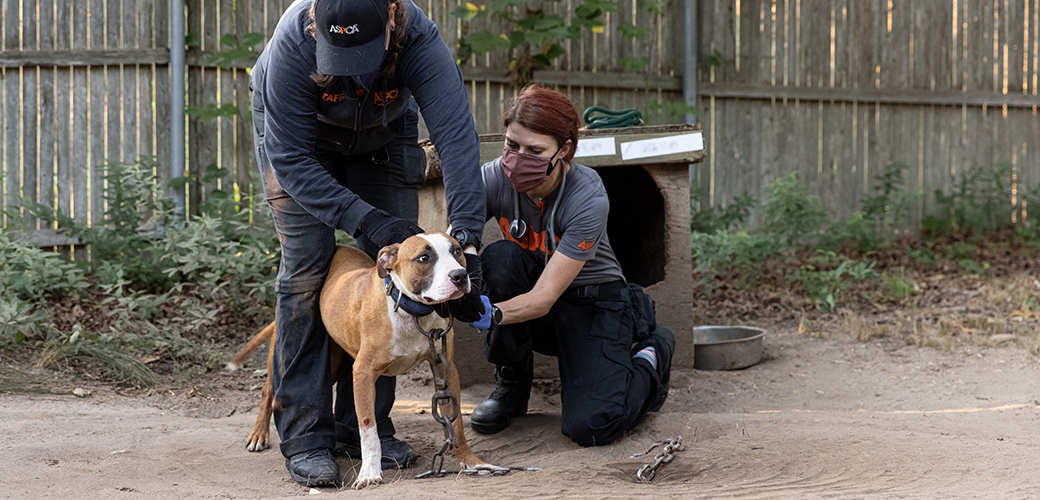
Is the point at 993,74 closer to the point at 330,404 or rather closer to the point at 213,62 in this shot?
the point at 213,62

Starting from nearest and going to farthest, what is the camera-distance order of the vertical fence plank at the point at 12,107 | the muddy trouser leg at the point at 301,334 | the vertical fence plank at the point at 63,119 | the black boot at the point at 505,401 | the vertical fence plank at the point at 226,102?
1. the muddy trouser leg at the point at 301,334
2. the black boot at the point at 505,401
3. the vertical fence plank at the point at 12,107
4. the vertical fence plank at the point at 63,119
5. the vertical fence plank at the point at 226,102

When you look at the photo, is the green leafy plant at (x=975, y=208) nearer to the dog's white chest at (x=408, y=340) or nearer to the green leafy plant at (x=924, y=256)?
the green leafy plant at (x=924, y=256)

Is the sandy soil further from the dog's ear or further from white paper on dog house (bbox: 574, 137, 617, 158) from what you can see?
white paper on dog house (bbox: 574, 137, 617, 158)

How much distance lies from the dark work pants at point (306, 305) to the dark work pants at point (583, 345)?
22.8 inches

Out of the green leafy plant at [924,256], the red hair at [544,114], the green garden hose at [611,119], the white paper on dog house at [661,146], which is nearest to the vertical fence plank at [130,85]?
the green garden hose at [611,119]

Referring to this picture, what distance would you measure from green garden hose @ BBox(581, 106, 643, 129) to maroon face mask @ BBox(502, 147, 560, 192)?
4.10 feet

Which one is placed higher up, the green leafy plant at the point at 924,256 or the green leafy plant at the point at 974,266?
the green leafy plant at the point at 924,256

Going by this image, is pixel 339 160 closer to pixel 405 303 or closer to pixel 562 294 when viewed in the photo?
pixel 405 303

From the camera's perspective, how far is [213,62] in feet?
21.4

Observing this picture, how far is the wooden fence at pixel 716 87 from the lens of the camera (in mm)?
6387

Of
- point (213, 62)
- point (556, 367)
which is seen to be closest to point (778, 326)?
point (556, 367)

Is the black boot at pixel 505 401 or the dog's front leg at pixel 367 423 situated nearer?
the dog's front leg at pixel 367 423

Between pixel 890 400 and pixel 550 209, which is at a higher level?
pixel 550 209

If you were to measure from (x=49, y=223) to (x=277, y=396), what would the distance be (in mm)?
4260
